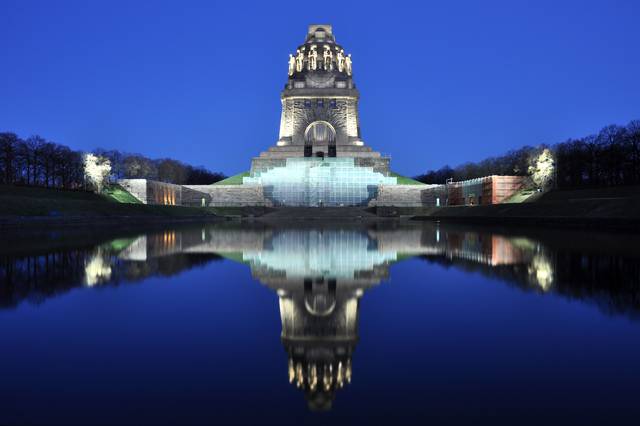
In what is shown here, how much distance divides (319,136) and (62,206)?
50.7 meters

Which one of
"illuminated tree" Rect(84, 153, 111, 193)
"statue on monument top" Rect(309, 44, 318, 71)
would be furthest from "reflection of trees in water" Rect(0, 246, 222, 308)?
"statue on monument top" Rect(309, 44, 318, 71)

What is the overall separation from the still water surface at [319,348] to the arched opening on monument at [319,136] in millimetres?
70664

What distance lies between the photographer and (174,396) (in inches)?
131

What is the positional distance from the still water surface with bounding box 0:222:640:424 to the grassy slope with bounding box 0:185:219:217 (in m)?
23.7

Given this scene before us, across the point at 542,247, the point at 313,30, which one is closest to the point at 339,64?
the point at 313,30

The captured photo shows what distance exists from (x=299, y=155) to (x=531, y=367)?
7448 centimetres

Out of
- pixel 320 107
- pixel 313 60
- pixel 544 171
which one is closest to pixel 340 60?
pixel 313 60

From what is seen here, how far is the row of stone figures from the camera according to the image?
79625 mm

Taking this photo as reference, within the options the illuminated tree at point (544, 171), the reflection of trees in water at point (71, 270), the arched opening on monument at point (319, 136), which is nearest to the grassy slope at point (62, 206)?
the reflection of trees in water at point (71, 270)

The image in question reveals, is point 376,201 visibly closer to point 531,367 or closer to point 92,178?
point 92,178

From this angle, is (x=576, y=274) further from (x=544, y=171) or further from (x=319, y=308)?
(x=544, y=171)

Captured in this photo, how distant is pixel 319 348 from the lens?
14.3ft

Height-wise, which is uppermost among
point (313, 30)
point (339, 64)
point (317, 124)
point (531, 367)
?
point (313, 30)

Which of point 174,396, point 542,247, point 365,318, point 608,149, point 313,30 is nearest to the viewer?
point 174,396
